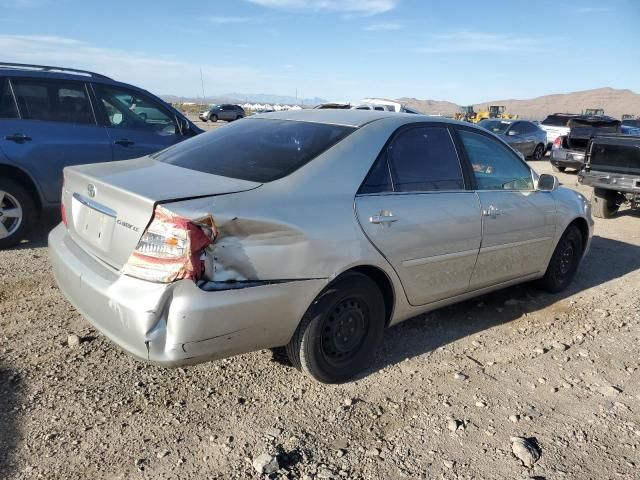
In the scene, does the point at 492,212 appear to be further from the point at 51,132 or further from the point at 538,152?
the point at 538,152

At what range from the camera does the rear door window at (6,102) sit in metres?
→ 5.26

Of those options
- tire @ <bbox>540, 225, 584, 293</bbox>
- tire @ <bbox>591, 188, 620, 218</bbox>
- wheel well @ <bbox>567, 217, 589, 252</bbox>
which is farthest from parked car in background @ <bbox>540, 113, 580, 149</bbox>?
tire @ <bbox>540, 225, 584, 293</bbox>

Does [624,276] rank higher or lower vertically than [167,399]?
lower

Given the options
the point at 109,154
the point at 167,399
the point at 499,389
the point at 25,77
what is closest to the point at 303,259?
the point at 167,399

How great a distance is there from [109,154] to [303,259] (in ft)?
12.9

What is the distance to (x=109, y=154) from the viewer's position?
5.78 m

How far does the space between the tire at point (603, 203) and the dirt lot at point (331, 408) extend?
527cm

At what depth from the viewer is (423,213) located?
3.35 m

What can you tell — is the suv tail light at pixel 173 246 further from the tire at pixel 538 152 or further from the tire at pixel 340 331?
the tire at pixel 538 152

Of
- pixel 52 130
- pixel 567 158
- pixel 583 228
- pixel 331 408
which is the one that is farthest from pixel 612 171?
pixel 52 130

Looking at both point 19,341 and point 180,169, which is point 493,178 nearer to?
point 180,169

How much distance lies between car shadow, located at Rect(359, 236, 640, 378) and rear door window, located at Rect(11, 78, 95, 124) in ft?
13.6

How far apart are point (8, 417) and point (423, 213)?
2.57 metres

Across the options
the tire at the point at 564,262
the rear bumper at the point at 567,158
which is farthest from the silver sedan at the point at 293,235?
the rear bumper at the point at 567,158
